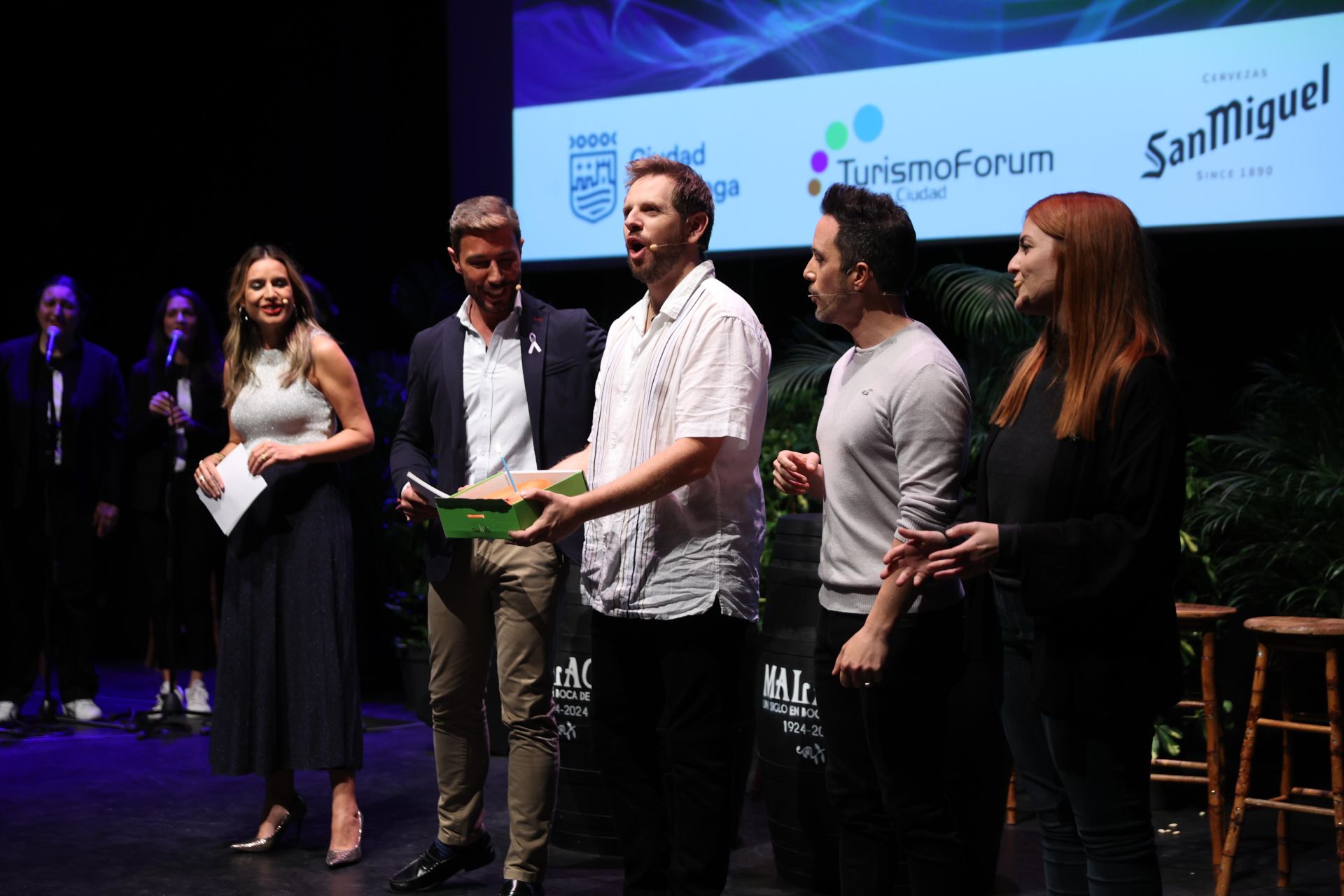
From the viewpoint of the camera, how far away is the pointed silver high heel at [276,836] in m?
3.67

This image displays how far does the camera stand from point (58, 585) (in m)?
5.56

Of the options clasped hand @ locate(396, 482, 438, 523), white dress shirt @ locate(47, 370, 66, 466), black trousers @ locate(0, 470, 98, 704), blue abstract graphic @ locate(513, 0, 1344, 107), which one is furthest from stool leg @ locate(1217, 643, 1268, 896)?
white dress shirt @ locate(47, 370, 66, 466)

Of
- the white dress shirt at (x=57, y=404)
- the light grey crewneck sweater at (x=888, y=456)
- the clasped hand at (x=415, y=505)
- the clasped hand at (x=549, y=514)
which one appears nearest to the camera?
the light grey crewneck sweater at (x=888, y=456)

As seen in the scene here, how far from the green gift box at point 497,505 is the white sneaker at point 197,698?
3.48 metres

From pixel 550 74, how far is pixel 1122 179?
251cm

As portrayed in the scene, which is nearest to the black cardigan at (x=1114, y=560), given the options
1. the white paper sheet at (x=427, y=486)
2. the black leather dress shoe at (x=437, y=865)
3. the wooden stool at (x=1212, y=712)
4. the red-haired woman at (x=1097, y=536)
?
the red-haired woman at (x=1097, y=536)

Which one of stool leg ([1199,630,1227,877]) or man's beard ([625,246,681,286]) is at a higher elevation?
man's beard ([625,246,681,286])

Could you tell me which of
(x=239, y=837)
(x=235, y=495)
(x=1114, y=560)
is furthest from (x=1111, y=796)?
(x=239, y=837)

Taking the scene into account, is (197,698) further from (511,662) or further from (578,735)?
(511,662)

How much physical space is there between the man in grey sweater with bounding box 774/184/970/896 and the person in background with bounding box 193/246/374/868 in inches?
62.2

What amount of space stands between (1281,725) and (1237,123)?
2.06 meters

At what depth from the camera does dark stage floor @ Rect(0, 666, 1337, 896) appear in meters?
3.43

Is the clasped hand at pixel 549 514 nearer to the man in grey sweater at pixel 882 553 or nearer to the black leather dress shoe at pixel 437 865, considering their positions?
the man in grey sweater at pixel 882 553

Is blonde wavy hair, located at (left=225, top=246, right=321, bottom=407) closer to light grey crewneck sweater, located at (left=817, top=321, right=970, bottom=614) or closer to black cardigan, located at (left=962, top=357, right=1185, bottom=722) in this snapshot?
light grey crewneck sweater, located at (left=817, top=321, right=970, bottom=614)
